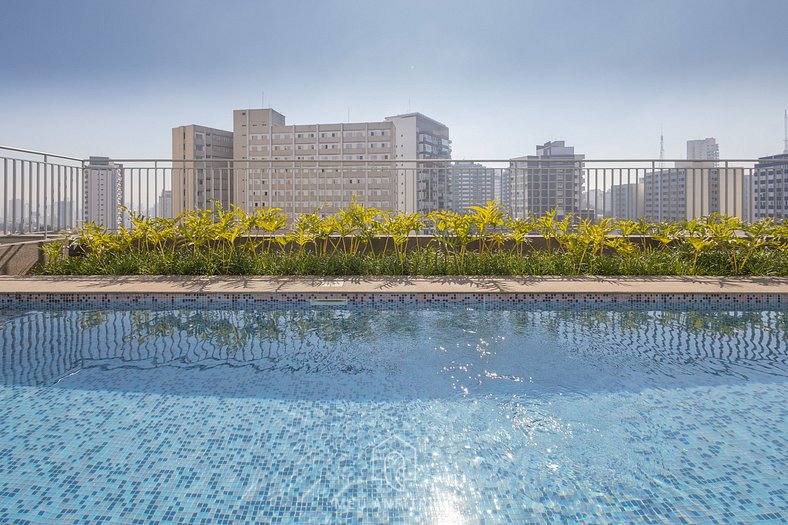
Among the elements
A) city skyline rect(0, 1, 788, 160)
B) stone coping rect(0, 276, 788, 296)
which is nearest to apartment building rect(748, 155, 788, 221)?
city skyline rect(0, 1, 788, 160)

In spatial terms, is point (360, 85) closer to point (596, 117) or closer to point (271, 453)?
point (596, 117)

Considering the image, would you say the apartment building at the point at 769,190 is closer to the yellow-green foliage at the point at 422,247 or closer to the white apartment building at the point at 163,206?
the yellow-green foliage at the point at 422,247

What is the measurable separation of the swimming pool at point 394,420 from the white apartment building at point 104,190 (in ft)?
10.4

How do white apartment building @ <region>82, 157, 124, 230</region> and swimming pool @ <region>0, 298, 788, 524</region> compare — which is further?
white apartment building @ <region>82, 157, 124, 230</region>

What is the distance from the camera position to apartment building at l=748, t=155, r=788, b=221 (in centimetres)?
732

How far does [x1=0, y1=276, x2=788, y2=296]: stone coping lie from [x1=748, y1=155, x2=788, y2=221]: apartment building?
86.7 inches

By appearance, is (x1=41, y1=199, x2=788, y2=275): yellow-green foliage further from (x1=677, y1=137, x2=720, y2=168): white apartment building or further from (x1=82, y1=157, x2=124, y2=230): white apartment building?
(x1=677, y1=137, x2=720, y2=168): white apartment building

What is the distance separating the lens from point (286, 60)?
11336mm

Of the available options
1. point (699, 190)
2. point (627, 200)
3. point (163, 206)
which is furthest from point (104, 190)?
point (699, 190)

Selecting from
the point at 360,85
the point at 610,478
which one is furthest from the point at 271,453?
the point at 360,85

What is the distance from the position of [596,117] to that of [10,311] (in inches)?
456

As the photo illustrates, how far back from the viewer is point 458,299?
4918 millimetres

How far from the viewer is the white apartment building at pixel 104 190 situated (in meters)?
7.21

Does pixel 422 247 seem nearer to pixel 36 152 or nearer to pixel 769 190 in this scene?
pixel 36 152
